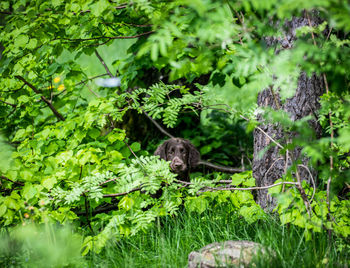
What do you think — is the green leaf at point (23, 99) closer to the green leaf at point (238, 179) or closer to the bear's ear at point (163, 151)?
the bear's ear at point (163, 151)

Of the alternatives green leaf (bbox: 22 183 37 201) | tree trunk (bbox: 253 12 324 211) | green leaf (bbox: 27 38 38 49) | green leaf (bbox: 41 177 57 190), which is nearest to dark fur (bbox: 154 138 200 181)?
tree trunk (bbox: 253 12 324 211)

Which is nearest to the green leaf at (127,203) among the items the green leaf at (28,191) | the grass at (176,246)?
the grass at (176,246)

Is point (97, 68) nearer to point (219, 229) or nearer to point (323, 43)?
point (219, 229)

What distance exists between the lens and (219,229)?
2.88 metres

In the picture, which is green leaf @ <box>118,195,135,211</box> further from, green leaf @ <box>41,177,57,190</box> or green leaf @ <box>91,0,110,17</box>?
green leaf @ <box>91,0,110,17</box>

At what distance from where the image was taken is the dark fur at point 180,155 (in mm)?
4098

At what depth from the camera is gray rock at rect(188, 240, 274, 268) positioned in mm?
2111

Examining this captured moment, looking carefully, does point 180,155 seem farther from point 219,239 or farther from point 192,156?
point 219,239

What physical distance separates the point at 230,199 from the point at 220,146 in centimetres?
328

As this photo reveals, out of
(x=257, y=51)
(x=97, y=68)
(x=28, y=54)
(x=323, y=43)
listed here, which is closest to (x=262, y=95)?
(x=323, y=43)

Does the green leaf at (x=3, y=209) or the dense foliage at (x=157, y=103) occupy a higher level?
the dense foliage at (x=157, y=103)

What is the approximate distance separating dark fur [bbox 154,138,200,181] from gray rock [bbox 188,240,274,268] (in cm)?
182

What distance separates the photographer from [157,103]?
295cm

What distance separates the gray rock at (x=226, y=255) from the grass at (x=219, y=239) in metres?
0.11
